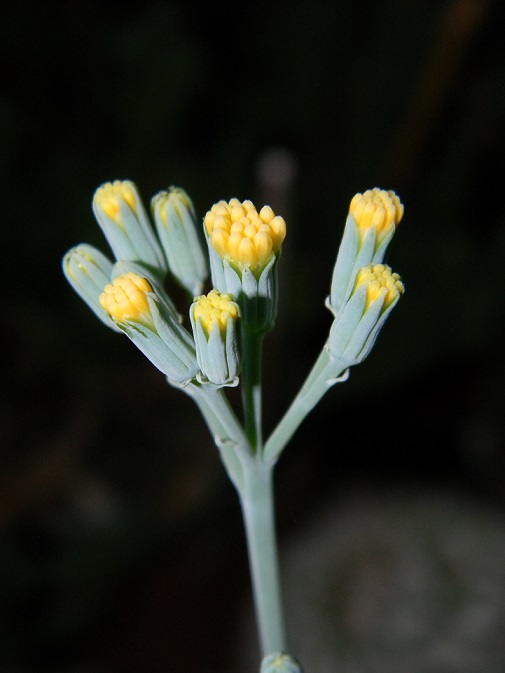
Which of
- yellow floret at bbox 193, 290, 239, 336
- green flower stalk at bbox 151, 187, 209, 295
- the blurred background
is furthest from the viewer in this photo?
the blurred background

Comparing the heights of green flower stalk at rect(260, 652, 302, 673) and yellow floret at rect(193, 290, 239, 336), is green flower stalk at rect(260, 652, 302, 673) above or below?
below

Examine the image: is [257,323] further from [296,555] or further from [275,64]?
[275,64]

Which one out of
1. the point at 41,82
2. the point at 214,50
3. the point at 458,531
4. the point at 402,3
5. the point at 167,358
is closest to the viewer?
the point at 167,358

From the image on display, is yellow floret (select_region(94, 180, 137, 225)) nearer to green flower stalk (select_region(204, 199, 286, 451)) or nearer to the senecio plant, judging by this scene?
the senecio plant

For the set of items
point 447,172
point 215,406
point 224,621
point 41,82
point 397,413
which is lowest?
point 224,621

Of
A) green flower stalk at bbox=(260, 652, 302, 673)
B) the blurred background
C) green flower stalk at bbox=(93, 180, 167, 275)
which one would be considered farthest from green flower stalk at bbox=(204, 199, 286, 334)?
the blurred background

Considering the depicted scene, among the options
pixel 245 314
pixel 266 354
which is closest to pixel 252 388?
pixel 245 314

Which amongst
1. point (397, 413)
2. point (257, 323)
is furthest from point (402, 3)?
point (257, 323)
